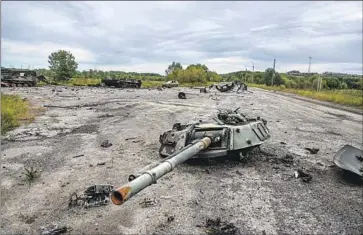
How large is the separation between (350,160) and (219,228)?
204 inches

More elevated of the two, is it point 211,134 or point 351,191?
point 211,134

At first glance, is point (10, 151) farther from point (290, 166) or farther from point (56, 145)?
point (290, 166)

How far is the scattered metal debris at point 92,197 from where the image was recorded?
6957 millimetres

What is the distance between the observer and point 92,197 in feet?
23.4

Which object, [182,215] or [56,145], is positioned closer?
[182,215]

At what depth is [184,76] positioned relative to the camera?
238 feet

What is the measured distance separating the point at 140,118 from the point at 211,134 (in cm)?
Answer: 901

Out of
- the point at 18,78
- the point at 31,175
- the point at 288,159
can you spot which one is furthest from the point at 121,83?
A: the point at 31,175

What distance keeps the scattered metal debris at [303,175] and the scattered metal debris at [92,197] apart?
4507 millimetres

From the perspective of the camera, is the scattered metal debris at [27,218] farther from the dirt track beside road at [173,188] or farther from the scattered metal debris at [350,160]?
the scattered metal debris at [350,160]

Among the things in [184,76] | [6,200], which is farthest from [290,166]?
[184,76]

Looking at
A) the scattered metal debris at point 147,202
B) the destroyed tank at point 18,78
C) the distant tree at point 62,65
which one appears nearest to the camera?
the scattered metal debris at point 147,202

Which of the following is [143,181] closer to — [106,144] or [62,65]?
[106,144]

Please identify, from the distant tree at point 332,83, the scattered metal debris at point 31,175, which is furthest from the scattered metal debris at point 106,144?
the distant tree at point 332,83
